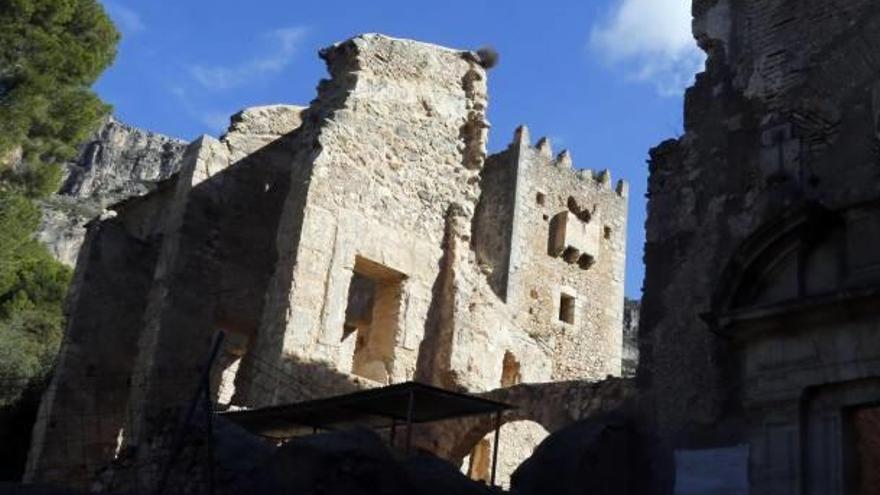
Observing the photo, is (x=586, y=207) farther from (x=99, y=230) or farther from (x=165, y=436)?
(x=165, y=436)

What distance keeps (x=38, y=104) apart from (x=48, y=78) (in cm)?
49

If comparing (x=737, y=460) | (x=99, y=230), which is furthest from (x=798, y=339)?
(x=99, y=230)

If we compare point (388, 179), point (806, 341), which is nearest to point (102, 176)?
point (388, 179)

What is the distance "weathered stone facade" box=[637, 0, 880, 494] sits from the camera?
7.46m

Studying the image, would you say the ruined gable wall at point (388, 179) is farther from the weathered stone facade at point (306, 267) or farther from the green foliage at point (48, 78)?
the green foliage at point (48, 78)

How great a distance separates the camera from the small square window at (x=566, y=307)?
25312 mm

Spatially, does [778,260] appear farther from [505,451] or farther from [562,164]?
[562,164]

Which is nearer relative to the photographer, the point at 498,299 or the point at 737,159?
the point at 737,159

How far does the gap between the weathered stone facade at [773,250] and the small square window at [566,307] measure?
15801 millimetres

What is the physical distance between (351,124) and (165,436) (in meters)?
5.43

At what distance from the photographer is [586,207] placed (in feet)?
88.6

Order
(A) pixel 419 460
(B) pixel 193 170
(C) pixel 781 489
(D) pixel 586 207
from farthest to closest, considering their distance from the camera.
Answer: (D) pixel 586 207 → (B) pixel 193 170 → (A) pixel 419 460 → (C) pixel 781 489

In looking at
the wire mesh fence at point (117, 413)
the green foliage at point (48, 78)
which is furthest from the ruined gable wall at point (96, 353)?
the green foliage at point (48, 78)

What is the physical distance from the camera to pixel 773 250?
26.5 feet
